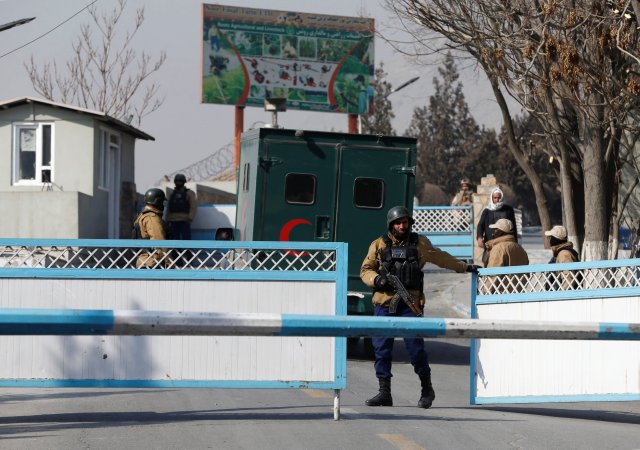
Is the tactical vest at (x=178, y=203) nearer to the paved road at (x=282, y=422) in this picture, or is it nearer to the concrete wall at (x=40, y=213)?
the concrete wall at (x=40, y=213)

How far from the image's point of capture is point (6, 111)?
30516 millimetres

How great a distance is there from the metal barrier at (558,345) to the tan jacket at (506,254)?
2375 mm

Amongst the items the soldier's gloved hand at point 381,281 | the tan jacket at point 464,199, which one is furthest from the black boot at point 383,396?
the tan jacket at point 464,199

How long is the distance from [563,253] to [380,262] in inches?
168

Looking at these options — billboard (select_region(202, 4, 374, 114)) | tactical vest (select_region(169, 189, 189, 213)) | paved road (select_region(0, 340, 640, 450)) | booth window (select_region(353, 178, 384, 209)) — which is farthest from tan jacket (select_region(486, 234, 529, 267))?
billboard (select_region(202, 4, 374, 114))

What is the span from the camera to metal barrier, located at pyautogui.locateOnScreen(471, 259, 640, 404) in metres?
10.5

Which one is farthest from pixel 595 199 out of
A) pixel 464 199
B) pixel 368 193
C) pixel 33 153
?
pixel 464 199

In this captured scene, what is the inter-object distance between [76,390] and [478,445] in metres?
5.05

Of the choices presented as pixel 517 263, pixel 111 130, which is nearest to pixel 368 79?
pixel 111 130

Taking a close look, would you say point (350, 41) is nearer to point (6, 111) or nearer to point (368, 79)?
point (368, 79)

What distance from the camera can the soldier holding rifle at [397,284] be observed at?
10.8 m

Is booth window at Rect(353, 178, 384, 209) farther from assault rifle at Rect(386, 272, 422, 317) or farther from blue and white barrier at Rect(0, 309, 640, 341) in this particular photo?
blue and white barrier at Rect(0, 309, 640, 341)

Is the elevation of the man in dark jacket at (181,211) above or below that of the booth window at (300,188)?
below

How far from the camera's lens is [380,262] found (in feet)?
36.0
